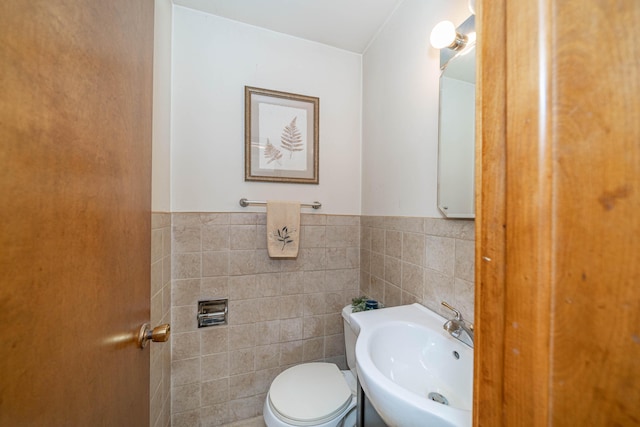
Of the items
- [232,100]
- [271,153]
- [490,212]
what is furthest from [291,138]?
[490,212]

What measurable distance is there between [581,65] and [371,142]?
1288 mm

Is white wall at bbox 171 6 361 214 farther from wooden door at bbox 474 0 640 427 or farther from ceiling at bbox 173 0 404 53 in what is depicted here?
wooden door at bbox 474 0 640 427

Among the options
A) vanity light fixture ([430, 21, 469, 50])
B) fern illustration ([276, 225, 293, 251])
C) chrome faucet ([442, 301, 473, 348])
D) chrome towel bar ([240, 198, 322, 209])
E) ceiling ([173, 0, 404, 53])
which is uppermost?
ceiling ([173, 0, 404, 53])

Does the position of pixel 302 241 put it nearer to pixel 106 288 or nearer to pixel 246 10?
pixel 106 288

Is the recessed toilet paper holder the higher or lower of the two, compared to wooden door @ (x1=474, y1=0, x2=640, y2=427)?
lower

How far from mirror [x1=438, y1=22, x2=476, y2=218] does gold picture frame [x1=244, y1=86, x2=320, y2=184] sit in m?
0.81

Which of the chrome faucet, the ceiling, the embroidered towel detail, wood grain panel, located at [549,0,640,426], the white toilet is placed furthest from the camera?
the embroidered towel detail

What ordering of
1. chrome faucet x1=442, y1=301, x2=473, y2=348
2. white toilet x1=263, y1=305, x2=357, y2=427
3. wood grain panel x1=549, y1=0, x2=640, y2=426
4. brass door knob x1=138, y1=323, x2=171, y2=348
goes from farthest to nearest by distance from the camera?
1. white toilet x1=263, y1=305, x2=357, y2=427
2. chrome faucet x1=442, y1=301, x2=473, y2=348
3. brass door knob x1=138, y1=323, x2=171, y2=348
4. wood grain panel x1=549, y1=0, x2=640, y2=426

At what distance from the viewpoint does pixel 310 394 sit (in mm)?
1072

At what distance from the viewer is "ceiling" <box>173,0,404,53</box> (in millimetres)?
1238

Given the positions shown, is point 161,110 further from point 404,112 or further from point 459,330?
point 459,330

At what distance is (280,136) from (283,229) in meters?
0.62

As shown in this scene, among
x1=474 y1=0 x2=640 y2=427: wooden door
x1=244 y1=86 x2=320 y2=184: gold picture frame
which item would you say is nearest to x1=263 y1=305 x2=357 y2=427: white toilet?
x1=474 y1=0 x2=640 y2=427: wooden door

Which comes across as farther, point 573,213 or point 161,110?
point 161,110
